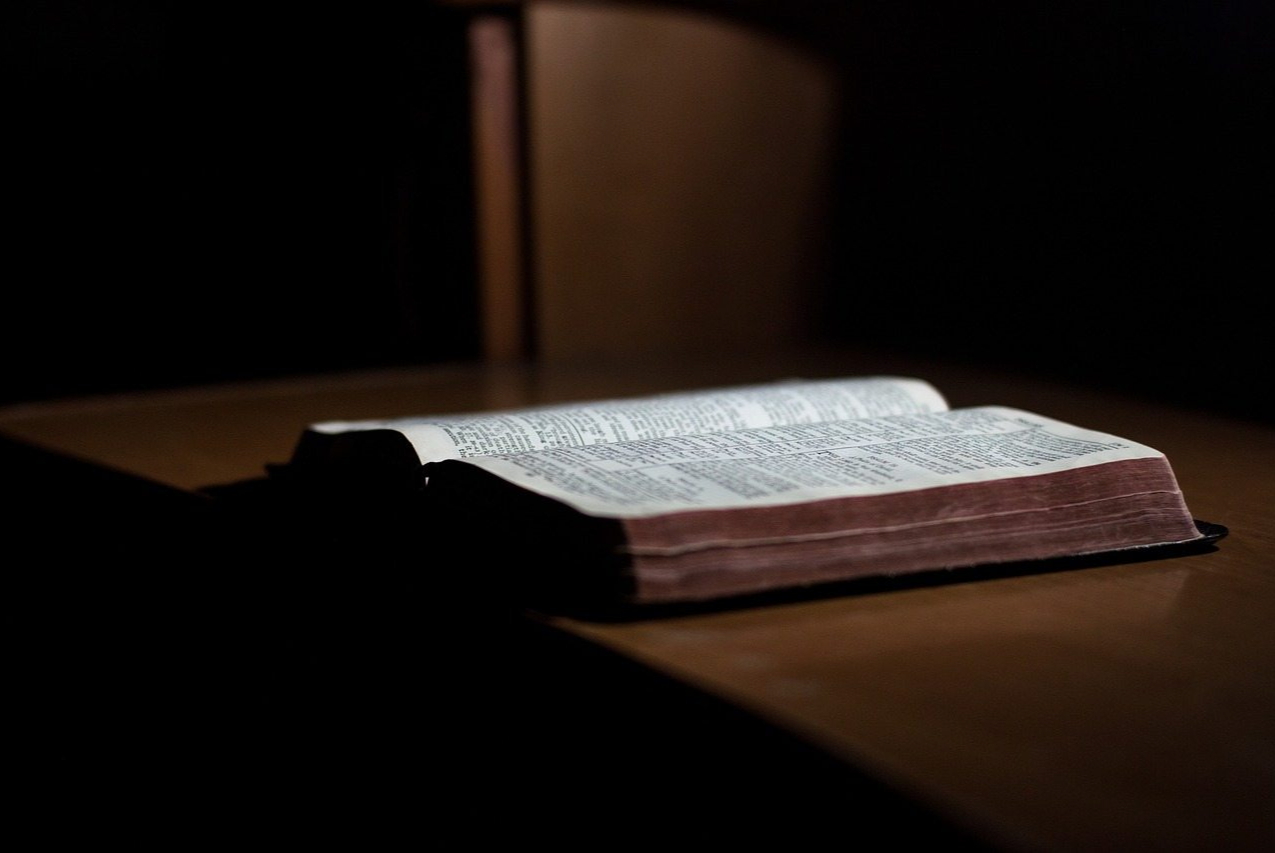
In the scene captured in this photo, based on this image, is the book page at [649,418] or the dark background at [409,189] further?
the dark background at [409,189]

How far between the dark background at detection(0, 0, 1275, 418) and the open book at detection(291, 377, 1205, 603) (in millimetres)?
699

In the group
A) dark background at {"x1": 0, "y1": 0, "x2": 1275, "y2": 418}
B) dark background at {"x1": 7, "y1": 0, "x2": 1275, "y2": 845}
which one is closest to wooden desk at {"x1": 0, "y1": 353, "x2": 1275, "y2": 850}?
dark background at {"x1": 7, "y1": 0, "x2": 1275, "y2": 845}

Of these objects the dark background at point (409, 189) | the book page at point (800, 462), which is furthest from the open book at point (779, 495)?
the dark background at point (409, 189)

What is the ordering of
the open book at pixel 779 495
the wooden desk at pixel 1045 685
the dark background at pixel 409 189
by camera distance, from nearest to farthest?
the wooden desk at pixel 1045 685 < the open book at pixel 779 495 < the dark background at pixel 409 189

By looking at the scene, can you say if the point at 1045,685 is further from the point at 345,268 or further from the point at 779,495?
the point at 345,268

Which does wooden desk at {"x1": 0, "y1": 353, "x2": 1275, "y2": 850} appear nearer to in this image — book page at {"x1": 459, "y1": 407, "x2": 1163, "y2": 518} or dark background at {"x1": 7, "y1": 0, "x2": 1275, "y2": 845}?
book page at {"x1": 459, "y1": 407, "x2": 1163, "y2": 518}

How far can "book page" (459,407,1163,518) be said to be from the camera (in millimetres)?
568

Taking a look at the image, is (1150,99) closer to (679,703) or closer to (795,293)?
(795,293)

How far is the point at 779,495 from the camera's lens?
566 millimetres

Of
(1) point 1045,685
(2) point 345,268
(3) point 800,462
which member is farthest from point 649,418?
(2) point 345,268

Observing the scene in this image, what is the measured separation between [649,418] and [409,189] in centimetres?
93

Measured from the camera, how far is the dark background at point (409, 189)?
142cm

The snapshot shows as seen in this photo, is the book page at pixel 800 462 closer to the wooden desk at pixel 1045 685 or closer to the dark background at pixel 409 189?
the wooden desk at pixel 1045 685

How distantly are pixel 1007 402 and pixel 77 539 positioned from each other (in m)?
0.80
